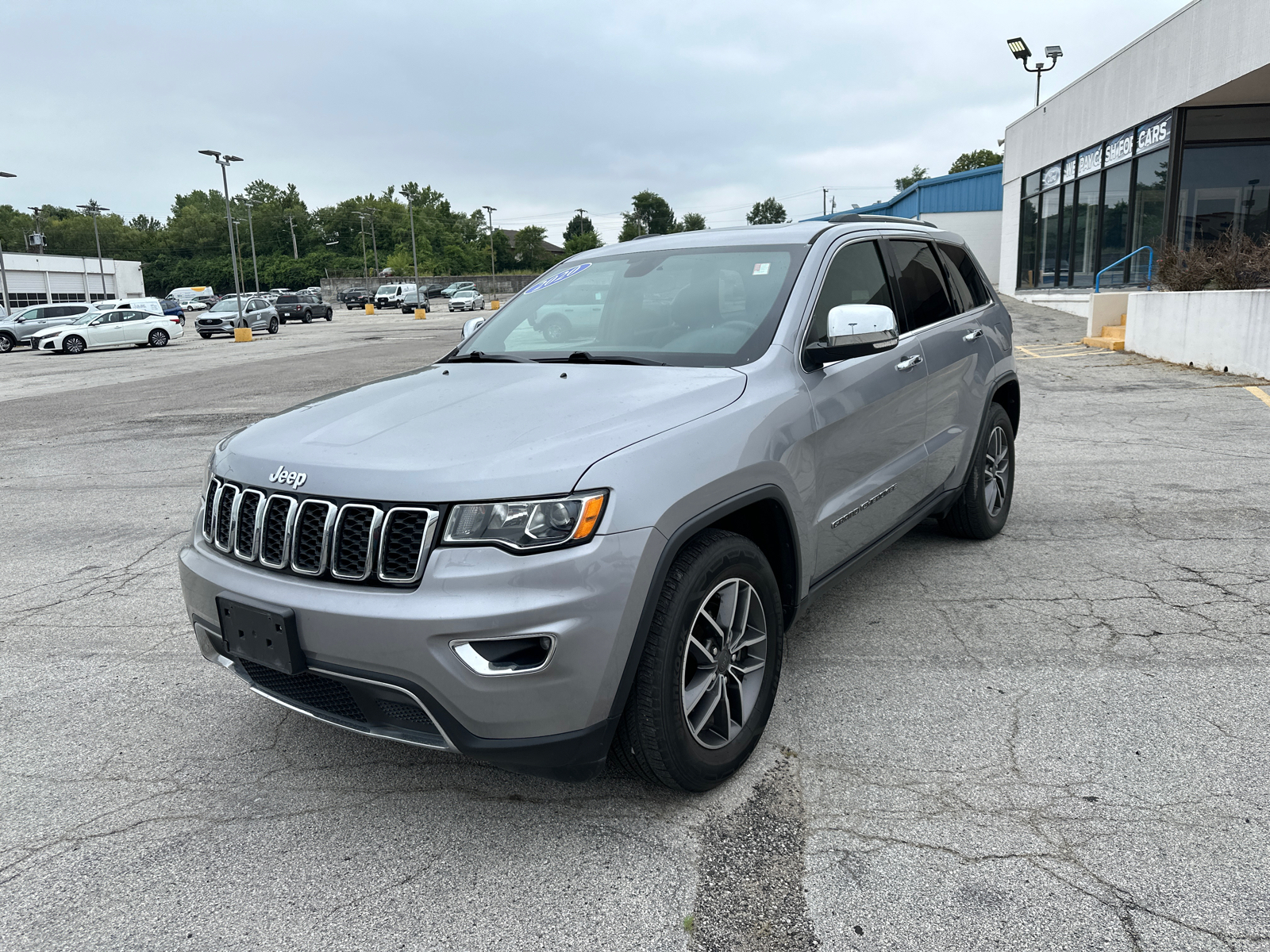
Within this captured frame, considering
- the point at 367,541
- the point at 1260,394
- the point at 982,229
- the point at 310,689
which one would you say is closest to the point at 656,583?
the point at 367,541

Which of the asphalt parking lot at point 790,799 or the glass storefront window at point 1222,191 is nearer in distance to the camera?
the asphalt parking lot at point 790,799

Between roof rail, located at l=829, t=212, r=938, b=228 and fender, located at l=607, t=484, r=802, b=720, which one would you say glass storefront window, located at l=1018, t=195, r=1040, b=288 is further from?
fender, located at l=607, t=484, r=802, b=720

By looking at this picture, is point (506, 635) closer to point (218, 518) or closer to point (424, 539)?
point (424, 539)

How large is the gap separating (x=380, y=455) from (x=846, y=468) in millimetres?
1810

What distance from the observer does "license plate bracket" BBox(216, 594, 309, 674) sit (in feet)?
8.25

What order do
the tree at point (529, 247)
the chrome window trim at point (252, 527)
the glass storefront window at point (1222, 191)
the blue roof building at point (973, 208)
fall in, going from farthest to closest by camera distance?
the tree at point (529, 247), the blue roof building at point (973, 208), the glass storefront window at point (1222, 191), the chrome window trim at point (252, 527)

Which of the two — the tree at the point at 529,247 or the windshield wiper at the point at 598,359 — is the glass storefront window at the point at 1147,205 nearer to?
the windshield wiper at the point at 598,359

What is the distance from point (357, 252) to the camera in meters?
130

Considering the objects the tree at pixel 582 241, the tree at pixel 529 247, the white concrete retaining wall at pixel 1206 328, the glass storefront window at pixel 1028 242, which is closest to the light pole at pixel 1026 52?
the glass storefront window at pixel 1028 242

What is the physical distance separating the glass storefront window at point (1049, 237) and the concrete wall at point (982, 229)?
35.2 ft

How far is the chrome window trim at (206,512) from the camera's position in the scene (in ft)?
9.70

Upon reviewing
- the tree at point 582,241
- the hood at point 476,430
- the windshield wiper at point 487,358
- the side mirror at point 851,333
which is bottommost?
the hood at point 476,430

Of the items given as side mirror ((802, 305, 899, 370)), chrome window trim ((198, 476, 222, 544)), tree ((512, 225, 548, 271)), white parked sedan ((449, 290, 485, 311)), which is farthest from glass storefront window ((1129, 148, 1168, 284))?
tree ((512, 225, 548, 271))

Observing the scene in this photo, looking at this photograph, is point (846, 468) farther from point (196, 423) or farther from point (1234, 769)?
point (196, 423)
